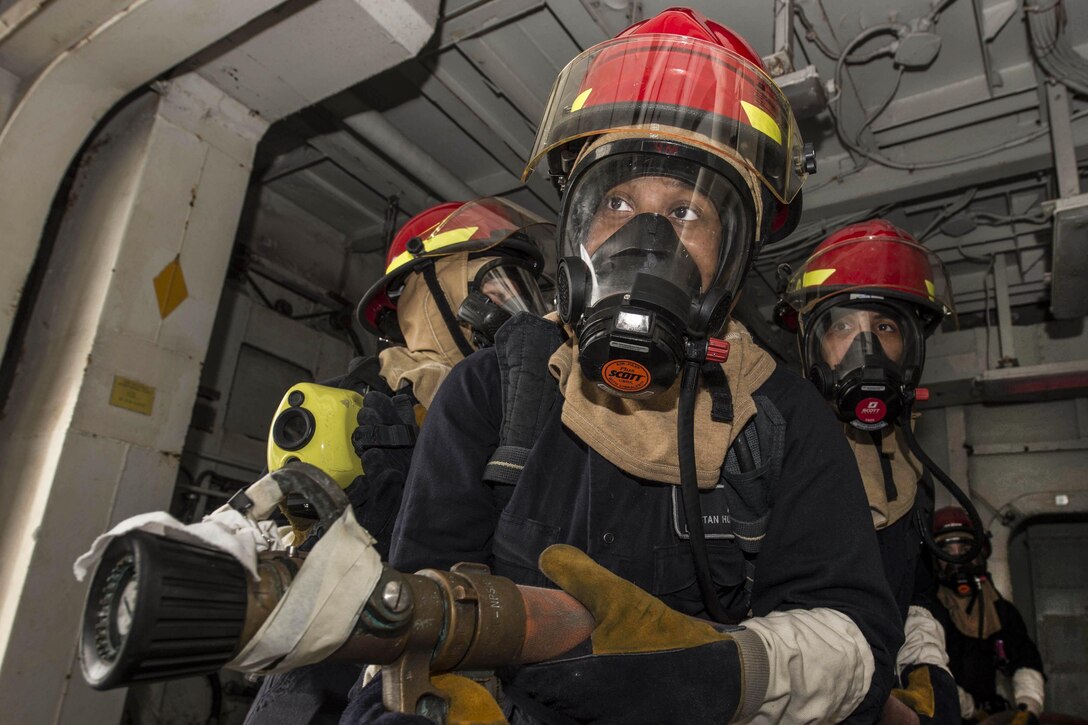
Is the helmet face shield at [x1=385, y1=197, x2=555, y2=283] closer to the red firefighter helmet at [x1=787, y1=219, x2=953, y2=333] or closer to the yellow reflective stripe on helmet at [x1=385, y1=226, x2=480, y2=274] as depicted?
the yellow reflective stripe on helmet at [x1=385, y1=226, x2=480, y2=274]

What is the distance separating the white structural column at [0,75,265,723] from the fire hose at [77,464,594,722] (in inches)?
99.3

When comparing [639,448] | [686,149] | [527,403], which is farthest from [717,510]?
[686,149]

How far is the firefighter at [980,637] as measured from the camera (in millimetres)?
5355

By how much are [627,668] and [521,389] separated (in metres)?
0.60

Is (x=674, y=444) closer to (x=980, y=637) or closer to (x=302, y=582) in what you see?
(x=302, y=582)

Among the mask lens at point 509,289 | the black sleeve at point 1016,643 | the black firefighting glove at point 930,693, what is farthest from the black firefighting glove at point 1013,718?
the mask lens at point 509,289

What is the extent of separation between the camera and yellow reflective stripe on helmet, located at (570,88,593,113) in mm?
1702

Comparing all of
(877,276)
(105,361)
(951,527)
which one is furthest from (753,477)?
(951,527)

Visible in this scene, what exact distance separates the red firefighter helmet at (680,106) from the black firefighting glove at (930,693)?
155cm

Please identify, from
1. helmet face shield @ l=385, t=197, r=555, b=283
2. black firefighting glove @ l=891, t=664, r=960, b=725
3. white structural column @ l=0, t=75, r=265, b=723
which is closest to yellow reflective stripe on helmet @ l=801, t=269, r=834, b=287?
helmet face shield @ l=385, t=197, r=555, b=283

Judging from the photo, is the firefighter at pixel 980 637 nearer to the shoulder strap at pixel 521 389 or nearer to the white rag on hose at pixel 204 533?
the shoulder strap at pixel 521 389

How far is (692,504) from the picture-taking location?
1.30m

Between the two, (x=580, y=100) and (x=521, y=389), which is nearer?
(x=521, y=389)

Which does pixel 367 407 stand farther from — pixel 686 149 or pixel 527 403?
pixel 686 149
